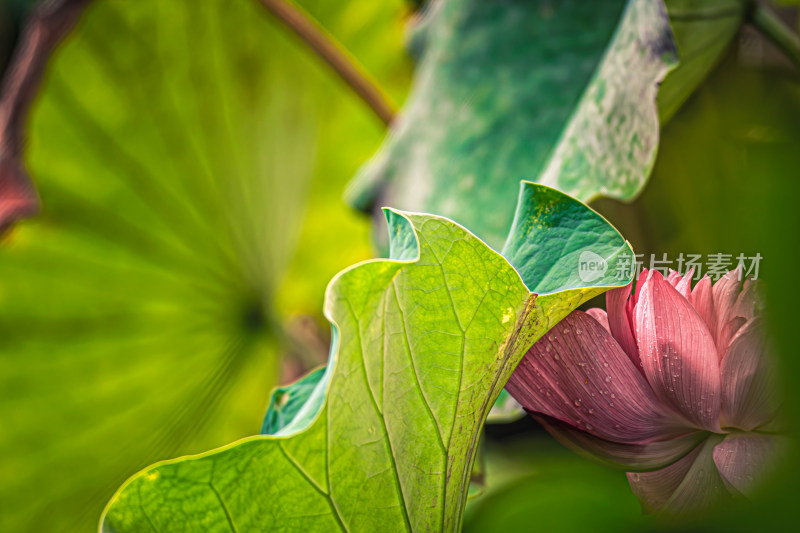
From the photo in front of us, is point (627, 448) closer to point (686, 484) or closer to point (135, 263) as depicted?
point (686, 484)

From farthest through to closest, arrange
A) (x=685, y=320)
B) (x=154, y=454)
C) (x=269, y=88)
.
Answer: (x=269, y=88)
(x=154, y=454)
(x=685, y=320)

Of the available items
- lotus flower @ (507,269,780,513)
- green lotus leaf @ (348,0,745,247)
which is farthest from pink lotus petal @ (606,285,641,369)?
green lotus leaf @ (348,0,745,247)

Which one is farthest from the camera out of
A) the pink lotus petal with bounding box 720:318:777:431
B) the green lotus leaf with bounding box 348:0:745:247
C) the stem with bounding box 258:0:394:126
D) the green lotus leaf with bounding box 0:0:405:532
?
the green lotus leaf with bounding box 0:0:405:532

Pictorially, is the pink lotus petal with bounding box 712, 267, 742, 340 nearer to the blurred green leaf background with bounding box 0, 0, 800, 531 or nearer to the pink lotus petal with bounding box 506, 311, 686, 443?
the pink lotus petal with bounding box 506, 311, 686, 443

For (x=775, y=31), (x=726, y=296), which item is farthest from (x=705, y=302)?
(x=775, y=31)

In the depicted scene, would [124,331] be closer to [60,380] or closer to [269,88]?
[60,380]

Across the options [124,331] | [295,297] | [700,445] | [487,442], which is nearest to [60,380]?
[124,331]

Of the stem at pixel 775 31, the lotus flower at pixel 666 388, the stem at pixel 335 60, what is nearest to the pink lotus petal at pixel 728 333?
the lotus flower at pixel 666 388

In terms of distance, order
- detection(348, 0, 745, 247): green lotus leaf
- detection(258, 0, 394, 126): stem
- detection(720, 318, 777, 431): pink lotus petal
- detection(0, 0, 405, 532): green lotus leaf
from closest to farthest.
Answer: detection(720, 318, 777, 431): pink lotus petal
detection(348, 0, 745, 247): green lotus leaf
detection(258, 0, 394, 126): stem
detection(0, 0, 405, 532): green lotus leaf
